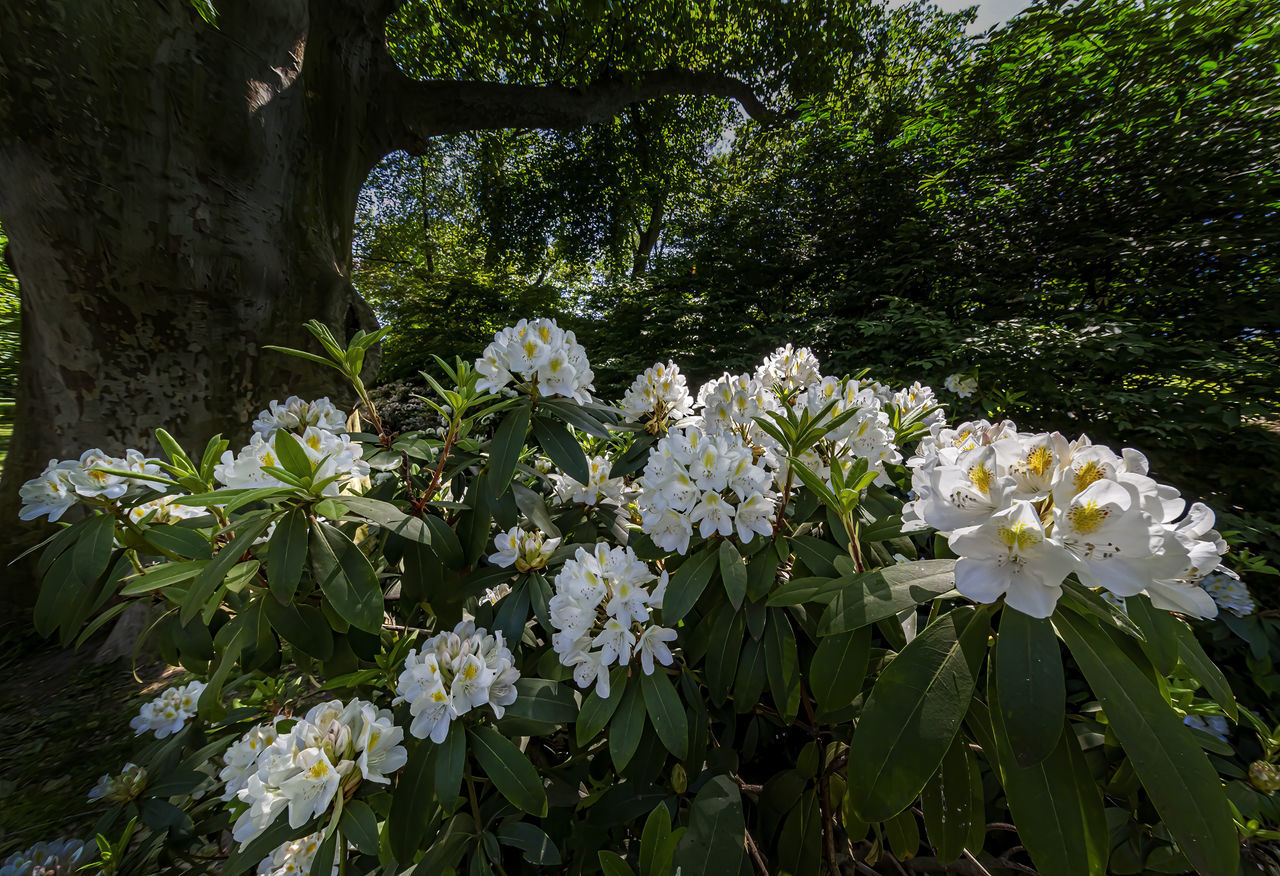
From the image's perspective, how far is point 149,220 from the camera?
2.31m

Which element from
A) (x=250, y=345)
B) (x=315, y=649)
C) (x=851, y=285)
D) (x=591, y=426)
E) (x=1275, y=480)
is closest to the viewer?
(x=315, y=649)

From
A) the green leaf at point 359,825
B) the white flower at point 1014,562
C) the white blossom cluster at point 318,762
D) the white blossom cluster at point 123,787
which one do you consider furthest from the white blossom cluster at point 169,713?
the white flower at point 1014,562

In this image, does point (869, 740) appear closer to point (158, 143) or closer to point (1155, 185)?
point (158, 143)

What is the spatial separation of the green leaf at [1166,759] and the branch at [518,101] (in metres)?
5.11

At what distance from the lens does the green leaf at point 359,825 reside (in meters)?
0.64

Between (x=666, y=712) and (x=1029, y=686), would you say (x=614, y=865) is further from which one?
(x=1029, y=686)

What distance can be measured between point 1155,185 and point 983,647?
441cm

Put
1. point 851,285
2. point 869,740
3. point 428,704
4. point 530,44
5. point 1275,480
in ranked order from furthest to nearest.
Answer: point 530,44
point 851,285
point 1275,480
point 428,704
point 869,740

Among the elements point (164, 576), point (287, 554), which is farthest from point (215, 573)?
point (164, 576)

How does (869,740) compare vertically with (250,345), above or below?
below

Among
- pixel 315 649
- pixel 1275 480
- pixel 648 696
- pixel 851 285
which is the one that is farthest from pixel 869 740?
pixel 851 285

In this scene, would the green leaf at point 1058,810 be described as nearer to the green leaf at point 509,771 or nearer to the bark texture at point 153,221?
the green leaf at point 509,771

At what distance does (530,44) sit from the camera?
5.37m

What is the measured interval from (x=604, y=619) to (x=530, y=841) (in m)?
0.41
